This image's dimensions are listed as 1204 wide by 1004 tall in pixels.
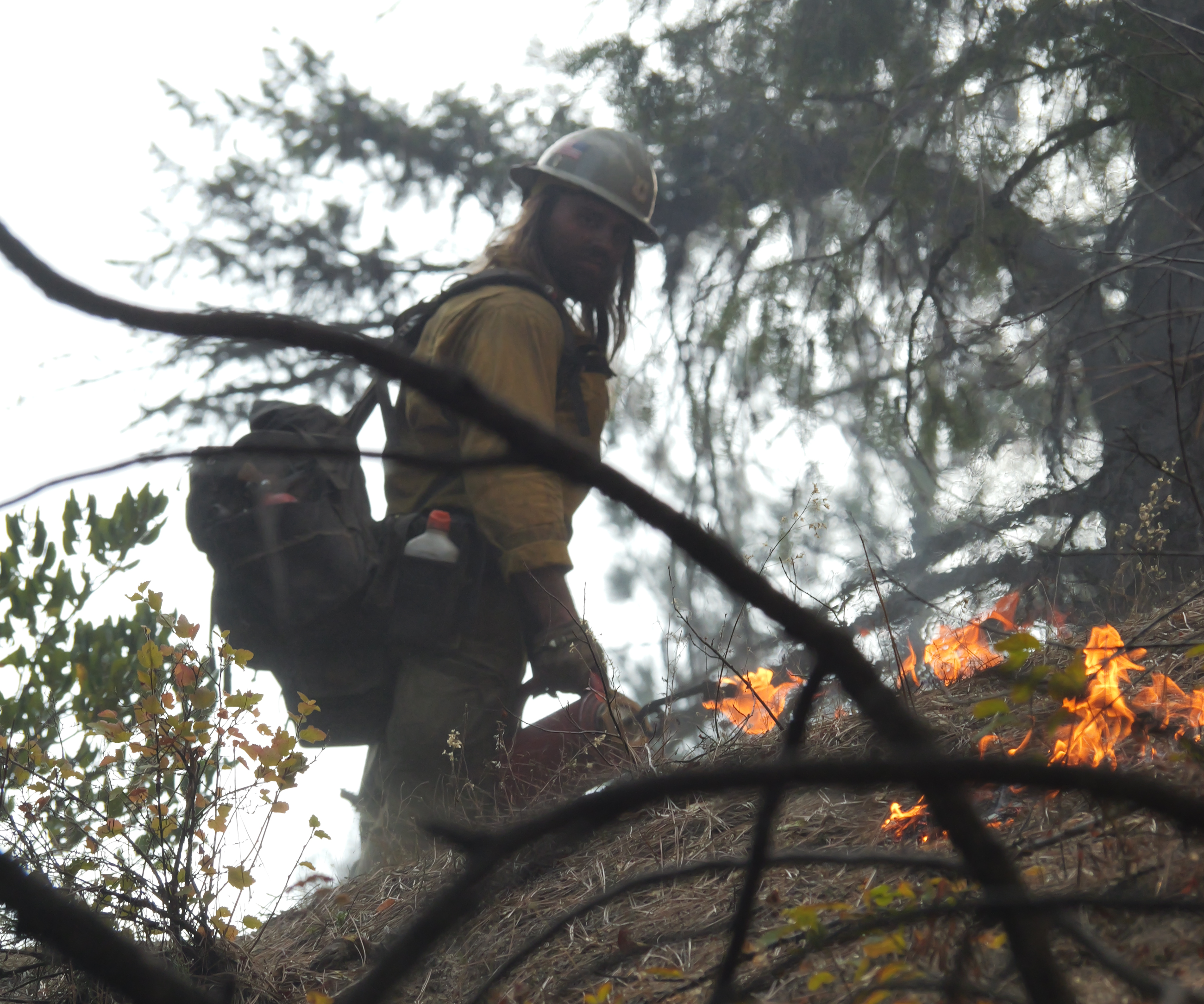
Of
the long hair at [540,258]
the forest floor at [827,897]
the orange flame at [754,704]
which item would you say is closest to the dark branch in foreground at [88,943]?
the forest floor at [827,897]

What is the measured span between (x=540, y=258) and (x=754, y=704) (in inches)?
83.6

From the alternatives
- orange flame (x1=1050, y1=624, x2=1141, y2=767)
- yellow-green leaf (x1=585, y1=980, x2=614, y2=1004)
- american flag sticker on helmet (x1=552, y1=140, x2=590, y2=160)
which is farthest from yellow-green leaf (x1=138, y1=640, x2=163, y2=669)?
american flag sticker on helmet (x1=552, y1=140, x2=590, y2=160)

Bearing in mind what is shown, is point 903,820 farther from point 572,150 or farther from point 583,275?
point 572,150

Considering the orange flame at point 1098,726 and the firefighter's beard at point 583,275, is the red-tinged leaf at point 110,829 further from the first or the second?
the firefighter's beard at point 583,275

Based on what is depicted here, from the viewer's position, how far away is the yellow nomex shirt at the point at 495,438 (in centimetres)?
339

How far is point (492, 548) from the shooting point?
11.8 feet

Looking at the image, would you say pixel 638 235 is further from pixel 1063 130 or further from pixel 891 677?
pixel 891 677

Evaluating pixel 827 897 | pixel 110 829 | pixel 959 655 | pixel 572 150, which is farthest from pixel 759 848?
pixel 572 150

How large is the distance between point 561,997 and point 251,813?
1.04 metres

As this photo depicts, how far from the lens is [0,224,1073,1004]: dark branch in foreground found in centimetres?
68

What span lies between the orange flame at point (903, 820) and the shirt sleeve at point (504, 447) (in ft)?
5.12

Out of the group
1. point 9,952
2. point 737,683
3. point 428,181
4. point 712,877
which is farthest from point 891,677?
point 428,181

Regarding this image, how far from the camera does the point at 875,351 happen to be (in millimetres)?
5379

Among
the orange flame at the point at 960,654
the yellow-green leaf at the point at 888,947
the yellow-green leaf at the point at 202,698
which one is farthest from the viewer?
the orange flame at the point at 960,654
